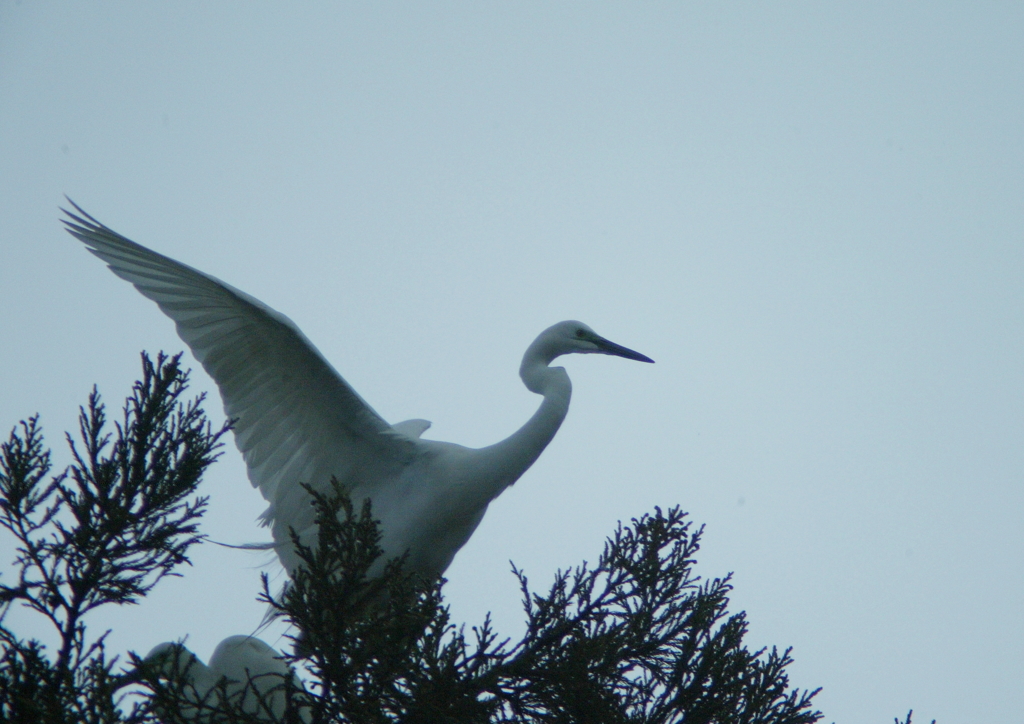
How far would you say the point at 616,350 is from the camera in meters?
6.02

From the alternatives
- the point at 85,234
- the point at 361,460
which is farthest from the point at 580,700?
the point at 85,234

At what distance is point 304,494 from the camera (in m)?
5.23

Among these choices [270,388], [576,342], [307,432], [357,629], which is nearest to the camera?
[357,629]

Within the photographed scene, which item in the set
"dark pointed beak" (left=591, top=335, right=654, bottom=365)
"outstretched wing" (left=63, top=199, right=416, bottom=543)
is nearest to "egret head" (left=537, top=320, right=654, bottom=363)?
"dark pointed beak" (left=591, top=335, right=654, bottom=365)

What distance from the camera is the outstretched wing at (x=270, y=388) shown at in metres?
4.82

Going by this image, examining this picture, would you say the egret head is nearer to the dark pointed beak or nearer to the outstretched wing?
the dark pointed beak

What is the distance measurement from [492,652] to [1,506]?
1669mm

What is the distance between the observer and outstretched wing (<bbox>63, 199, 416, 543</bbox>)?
15.8 feet

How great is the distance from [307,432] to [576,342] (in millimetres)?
1748

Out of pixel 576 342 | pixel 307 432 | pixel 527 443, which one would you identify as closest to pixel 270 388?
pixel 307 432

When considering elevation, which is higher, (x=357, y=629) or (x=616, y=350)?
(x=616, y=350)

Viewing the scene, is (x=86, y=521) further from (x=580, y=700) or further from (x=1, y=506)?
(x=580, y=700)

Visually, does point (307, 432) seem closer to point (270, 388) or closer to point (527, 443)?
point (270, 388)

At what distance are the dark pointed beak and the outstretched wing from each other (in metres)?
1.44
